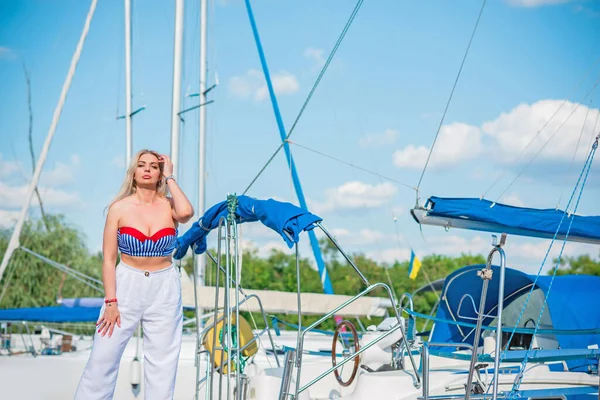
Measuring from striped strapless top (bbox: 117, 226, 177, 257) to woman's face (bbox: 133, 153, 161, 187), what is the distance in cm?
30

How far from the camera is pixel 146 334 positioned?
433cm

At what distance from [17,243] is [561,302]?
8019mm

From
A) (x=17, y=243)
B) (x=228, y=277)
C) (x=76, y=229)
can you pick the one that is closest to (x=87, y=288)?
(x=76, y=229)

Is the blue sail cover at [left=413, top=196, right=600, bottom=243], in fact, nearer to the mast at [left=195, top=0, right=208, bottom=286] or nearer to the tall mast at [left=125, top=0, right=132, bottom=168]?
the mast at [left=195, top=0, right=208, bottom=286]

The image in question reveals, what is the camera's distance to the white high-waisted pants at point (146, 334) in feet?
13.9

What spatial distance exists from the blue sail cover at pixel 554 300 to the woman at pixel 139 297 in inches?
114

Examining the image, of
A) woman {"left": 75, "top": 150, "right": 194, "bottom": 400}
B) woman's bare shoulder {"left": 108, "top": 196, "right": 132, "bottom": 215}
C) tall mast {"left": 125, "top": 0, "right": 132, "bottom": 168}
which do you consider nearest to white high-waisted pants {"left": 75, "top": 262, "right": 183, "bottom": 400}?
woman {"left": 75, "top": 150, "right": 194, "bottom": 400}

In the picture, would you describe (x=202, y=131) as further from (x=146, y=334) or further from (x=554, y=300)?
(x=146, y=334)

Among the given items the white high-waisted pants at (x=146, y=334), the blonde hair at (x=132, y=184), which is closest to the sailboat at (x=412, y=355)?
the white high-waisted pants at (x=146, y=334)

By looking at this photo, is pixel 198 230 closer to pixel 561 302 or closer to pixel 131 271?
pixel 131 271

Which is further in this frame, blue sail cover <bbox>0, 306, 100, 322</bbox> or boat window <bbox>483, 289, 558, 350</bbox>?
blue sail cover <bbox>0, 306, 100, 322</bbox>

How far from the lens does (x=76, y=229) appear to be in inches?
1083

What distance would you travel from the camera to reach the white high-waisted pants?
4234 millimetres

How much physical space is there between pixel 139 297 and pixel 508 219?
3.54 meters
